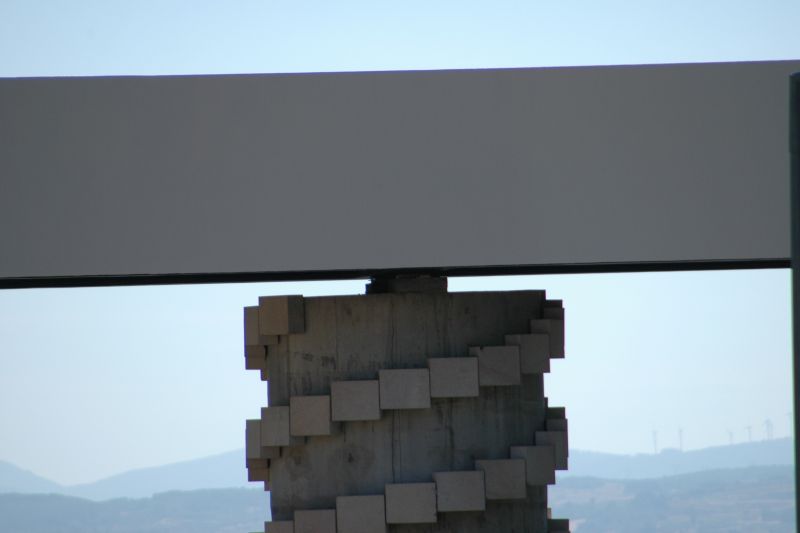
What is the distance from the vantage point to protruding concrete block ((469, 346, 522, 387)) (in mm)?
2238

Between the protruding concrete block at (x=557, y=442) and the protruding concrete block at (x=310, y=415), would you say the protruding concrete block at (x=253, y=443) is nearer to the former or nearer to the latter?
the protruding concrete block at (x=310, y=415)

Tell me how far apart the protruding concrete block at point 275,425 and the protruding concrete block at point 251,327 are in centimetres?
17

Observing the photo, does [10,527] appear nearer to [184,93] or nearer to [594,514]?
[594,514]

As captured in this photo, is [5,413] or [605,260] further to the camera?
[5,413]

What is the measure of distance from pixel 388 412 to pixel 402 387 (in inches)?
3.9

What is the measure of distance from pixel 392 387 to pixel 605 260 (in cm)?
70

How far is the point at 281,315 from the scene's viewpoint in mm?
2271

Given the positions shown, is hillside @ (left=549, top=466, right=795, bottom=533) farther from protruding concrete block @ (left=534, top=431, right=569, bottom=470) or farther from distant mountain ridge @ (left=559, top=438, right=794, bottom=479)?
protruding concrete block @ (left=534, top=431, right=569, bottom=470)

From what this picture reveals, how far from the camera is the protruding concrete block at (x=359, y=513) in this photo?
7.17 ft

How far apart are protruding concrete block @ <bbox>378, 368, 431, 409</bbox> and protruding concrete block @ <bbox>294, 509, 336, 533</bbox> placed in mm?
272

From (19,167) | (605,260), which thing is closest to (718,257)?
(605,260)

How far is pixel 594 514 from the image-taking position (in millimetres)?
6992

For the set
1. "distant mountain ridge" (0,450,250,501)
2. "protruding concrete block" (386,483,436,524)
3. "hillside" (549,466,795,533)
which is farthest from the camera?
"hillside" (549,466,795,533)

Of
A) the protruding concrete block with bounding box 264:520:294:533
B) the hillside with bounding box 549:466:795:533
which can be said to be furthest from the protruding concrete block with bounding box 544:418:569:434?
the hillside with bounding box 549:466:795:533
